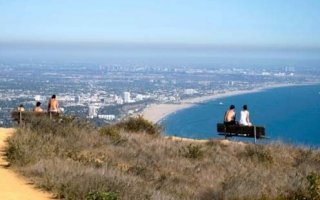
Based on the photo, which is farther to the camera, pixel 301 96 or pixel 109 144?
pixel 301 96

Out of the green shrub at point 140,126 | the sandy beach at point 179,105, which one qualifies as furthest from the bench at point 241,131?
the sandy beach at point 179,105

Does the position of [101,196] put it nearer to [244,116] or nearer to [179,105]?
[244,116]

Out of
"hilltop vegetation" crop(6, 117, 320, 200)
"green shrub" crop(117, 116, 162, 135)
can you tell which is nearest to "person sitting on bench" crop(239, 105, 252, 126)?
"hilltop vegetation" crop(6, 117, 320, 200)

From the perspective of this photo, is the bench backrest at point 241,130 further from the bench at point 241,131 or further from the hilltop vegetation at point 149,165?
the hilltop vegetation at point 149,165

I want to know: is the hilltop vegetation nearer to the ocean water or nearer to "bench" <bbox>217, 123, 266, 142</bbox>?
"bench" <bbox>217, 123, 266, 142</bbox>

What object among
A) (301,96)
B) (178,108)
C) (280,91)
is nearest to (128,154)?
(178,108)

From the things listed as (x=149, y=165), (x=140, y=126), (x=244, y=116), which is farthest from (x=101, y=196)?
(x=244, y=116)

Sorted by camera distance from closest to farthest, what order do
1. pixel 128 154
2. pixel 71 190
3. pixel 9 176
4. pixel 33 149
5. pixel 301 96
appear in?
pixel 71 190 → pixel 9 176 → pixel 33 149 → pixel 128 154 → pixel 301 96

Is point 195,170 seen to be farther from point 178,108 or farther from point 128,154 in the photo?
point 178,108
